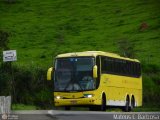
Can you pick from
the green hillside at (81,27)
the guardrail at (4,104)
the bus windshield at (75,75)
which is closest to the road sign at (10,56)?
the bus windshield at (75,75)

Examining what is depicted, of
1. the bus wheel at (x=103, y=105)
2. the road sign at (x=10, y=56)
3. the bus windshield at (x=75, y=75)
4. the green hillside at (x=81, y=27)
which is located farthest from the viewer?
the green hillside at (x=81, y=27)

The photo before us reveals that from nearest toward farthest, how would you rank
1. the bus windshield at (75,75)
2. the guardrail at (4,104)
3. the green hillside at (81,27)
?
the guardrail at (4,104) → the bus windshield at (75,75) → the green hillside at (81,27)

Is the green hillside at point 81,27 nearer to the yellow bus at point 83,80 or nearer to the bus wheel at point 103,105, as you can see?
the yellow bus at point 83,80

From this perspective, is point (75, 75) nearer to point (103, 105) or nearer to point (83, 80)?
point (83, 80)

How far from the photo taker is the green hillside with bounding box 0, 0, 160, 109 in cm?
7319

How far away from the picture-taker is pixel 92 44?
77812mm

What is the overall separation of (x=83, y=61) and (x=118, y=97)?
4862 mm

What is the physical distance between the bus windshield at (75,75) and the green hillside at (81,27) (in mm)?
19916

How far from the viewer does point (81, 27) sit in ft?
290

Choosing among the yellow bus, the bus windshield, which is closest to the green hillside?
the yellow bus

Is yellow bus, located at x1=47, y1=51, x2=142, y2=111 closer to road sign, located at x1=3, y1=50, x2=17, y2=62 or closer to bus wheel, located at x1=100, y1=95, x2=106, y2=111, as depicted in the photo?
bus wheel, located at x1=100, y1=95, x2=106, y2=111

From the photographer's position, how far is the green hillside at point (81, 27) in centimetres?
7319

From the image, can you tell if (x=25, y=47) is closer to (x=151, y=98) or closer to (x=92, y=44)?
(x=92, y=44)

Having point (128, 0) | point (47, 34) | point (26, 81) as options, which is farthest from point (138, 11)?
point (26, 81)
